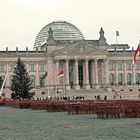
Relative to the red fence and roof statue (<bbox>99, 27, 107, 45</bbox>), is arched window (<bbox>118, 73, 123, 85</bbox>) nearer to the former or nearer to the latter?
roof statue (<bbox>99, 27, 107, 45</bbox>)

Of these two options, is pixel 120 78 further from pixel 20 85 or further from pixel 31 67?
pixel 20 85

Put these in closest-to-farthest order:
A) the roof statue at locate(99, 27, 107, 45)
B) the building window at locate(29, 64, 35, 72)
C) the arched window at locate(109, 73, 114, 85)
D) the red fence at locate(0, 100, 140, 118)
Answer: the red fence at locate(0, 100, 140, 118) → the building window at locate(29, 64, 35, 72) → the roof statue at locate(99, 27, 107, 45) → the arched window at locate(109, 73, 114, 85)

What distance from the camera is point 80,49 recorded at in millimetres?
158750

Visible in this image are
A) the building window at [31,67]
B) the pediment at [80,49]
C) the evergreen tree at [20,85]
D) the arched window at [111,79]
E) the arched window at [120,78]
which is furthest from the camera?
the arched window at [120,78]

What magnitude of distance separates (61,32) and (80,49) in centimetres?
2793

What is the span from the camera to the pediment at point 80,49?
158m

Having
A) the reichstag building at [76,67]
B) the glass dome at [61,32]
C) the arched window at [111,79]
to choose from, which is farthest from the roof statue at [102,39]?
the glass dome at [61,32]

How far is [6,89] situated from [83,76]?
24.4 m

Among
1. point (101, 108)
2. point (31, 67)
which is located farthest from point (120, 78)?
point (101, 108)

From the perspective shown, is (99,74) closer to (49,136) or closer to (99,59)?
(99,59)

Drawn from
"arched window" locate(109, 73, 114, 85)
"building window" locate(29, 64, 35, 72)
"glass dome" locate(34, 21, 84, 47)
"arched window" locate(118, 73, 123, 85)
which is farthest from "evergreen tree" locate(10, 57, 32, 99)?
"glass dome" locate(34, 21, 84, 47)

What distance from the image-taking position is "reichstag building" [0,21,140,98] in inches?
6216

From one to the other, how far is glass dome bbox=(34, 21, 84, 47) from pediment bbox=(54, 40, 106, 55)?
81.0ft

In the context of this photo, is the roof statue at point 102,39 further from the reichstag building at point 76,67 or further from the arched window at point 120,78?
the arched window at point 120,78
